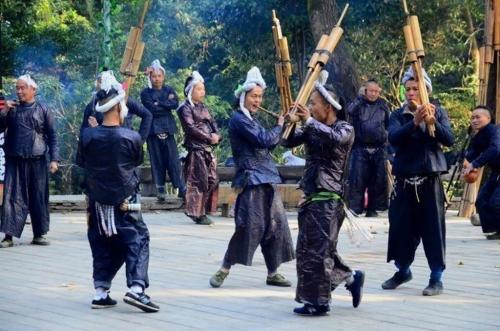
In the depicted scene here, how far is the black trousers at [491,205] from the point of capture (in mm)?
13516

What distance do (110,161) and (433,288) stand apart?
2.79 m

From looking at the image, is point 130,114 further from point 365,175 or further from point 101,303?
point 101,303

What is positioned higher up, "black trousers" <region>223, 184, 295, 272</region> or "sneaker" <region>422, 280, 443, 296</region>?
"black trousers" <region>223, 184, 295, 272</region>

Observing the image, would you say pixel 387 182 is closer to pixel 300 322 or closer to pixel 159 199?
pixel 159 199

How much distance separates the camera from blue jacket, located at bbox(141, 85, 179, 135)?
55.3 ft

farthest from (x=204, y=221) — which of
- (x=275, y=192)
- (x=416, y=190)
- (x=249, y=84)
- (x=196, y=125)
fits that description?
(x=416, y=190)

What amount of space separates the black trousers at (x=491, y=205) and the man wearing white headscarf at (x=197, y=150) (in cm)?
A: 374

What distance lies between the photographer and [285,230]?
1023 cm

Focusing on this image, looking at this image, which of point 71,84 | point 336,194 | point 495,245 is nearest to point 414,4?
point 71,84

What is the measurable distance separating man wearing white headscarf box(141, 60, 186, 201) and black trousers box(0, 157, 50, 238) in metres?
3.80

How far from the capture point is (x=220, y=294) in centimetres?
960

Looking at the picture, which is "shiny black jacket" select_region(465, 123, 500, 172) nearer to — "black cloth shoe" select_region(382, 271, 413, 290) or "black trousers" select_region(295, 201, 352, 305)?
"black cloth shoe" select_region(382, 271, 413, 290)

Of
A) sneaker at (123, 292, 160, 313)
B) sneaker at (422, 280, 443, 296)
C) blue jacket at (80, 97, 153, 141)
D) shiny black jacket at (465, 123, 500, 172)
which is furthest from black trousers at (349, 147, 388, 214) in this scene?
sneaker at (123, 292, 160, 313)

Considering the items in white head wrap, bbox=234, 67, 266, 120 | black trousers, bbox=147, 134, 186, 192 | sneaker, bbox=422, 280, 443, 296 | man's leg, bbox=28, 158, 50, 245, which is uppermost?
white head wrap, bbox=234, 67, 266, 120
